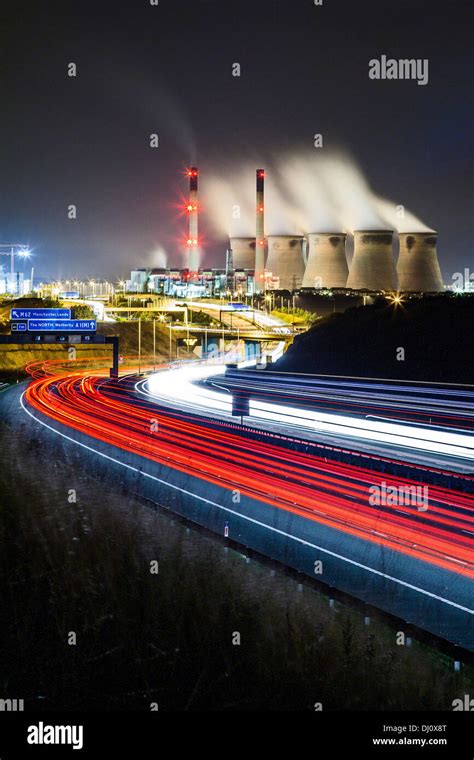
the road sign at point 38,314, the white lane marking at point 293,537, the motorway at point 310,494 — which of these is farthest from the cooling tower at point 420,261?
the white lane marking at point 293,537

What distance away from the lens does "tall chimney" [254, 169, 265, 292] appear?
431 ft

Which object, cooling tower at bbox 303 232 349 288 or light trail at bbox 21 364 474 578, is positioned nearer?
light trail at bbox 21 364 474 578

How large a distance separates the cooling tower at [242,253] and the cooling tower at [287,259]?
1844cm

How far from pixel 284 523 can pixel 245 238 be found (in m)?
139

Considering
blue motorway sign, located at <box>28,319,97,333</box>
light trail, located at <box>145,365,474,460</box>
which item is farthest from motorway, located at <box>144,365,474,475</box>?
blue motorway sign, located at <box>28,319,97,333</box>

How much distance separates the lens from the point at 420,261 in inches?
4488

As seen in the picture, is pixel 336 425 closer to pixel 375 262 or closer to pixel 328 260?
pixel 375 262

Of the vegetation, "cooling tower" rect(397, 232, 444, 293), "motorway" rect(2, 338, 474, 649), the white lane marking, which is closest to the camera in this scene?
the white lane marking

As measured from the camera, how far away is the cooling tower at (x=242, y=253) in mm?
153500

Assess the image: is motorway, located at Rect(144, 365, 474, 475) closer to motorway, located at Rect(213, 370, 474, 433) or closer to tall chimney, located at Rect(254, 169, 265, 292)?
motorway, located at Rect(213, 370, 474, 433)

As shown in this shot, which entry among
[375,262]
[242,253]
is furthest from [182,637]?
[242,253]

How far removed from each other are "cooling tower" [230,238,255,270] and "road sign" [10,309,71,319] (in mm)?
104638

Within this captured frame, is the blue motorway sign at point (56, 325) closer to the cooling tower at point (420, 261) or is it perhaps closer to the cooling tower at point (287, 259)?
the cooling tower at point (420, 261)

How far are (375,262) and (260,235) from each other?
88.5ft
